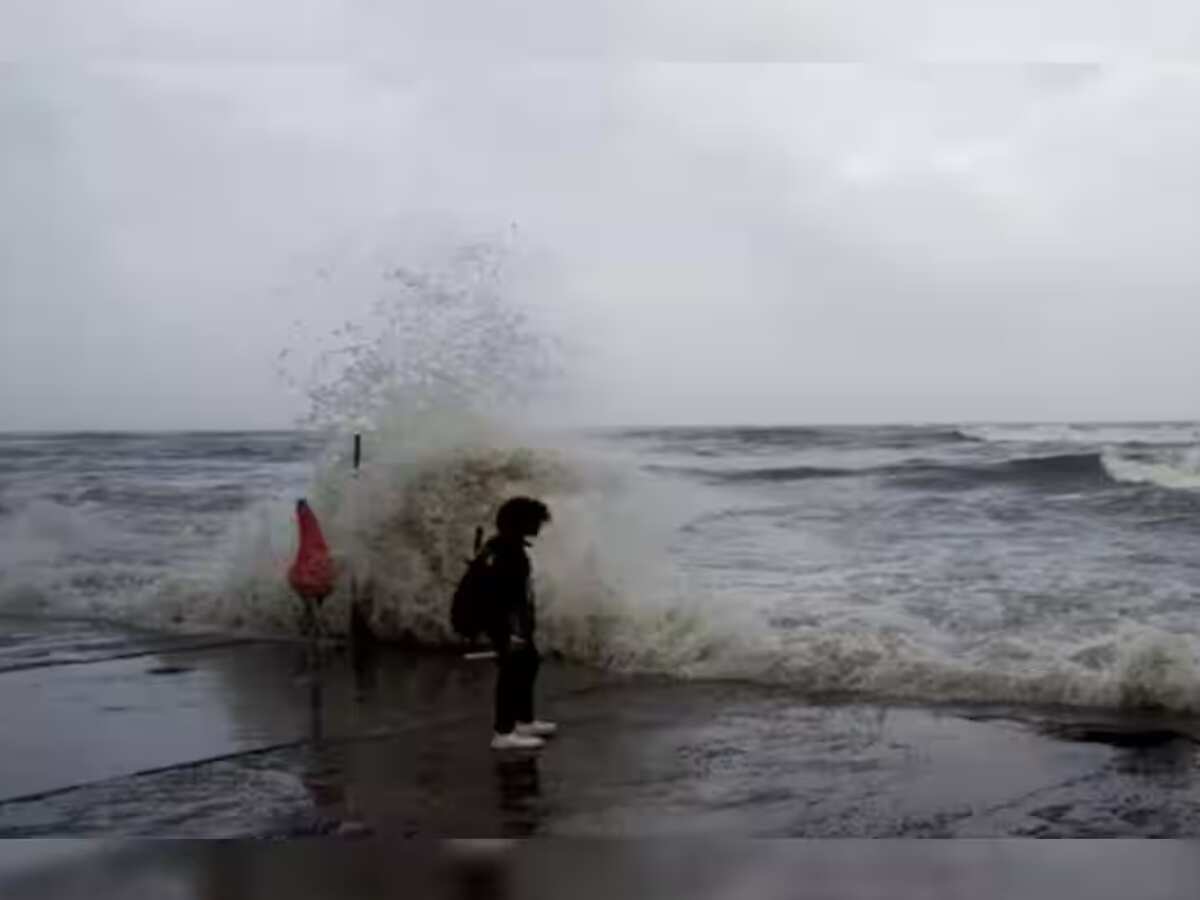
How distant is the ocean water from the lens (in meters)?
4.17

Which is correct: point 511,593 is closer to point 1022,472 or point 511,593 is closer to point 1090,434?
point 1022,472

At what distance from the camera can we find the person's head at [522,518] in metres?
4.14

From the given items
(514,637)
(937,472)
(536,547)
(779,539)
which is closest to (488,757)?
(514,637)

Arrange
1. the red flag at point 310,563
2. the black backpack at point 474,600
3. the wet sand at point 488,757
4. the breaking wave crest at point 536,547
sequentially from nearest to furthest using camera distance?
the wet sand at point 488,757 → the black backpack at point 474,600 → the breaking wave crest at point 536,547 → the red flag at point 310,563

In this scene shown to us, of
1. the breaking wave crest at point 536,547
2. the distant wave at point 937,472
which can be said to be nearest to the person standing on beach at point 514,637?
the breaking wave crest at point 536,547

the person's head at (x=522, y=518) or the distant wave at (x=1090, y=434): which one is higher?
the distant wave at (x=1090, y=434)

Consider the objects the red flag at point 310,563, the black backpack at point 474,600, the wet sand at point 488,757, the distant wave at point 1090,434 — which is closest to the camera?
the wet sand at point 488,757

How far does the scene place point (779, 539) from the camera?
Answer: 4.25m

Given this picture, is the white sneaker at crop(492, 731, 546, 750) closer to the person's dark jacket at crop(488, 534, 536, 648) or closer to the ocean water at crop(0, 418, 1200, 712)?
the person's dark jacket at crop(488, 534, 536, 648)

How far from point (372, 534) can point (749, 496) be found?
3.50 feet

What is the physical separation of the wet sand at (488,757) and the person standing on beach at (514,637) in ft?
0.26

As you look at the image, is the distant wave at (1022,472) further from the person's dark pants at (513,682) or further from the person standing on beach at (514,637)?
the person's dark pants at (513,682)

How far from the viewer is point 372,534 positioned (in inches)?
180

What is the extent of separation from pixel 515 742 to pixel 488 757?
0.08m
